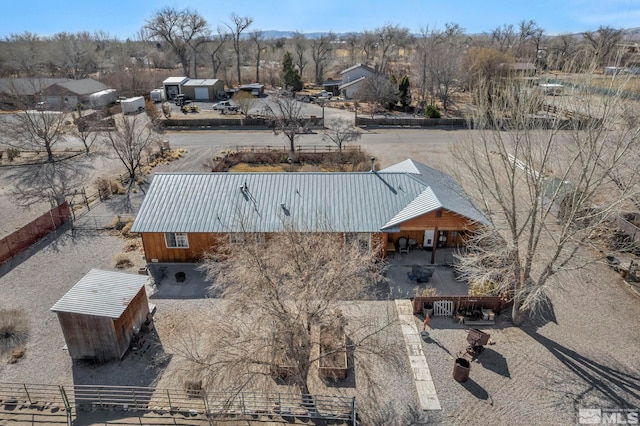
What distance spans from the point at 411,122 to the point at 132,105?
38.6 metres

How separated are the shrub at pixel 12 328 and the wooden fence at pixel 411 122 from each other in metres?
41.5

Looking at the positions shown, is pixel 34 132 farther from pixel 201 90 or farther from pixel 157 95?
pixel 201 90

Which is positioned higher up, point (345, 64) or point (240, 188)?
point (345, 64)

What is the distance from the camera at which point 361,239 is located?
72.9ft

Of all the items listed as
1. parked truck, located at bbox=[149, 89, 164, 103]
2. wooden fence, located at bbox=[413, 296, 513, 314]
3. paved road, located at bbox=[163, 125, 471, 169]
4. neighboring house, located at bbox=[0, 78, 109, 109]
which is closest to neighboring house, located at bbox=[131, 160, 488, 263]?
wooden fence, located at bbox=[413, 296, 513, 314]

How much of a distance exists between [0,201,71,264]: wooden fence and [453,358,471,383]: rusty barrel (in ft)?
78.8

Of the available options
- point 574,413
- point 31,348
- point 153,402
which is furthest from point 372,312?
point 31,348

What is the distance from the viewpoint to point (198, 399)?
14.5 m

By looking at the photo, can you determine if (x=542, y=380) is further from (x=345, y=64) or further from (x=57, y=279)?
(x=345, y=64)

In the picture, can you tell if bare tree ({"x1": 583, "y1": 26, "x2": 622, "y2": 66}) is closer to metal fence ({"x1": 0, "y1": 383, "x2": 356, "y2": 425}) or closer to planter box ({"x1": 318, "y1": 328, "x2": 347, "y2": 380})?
planter box ({"x1": 318, "y1": 328, "x2": 347, "y2": 380})

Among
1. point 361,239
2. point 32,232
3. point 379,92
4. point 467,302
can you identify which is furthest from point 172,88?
point 467,302

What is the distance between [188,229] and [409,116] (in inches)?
1651

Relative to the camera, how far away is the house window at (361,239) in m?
22.0

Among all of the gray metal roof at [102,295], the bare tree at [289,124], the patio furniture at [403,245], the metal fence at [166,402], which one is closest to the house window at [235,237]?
the gray metal roof at [102,295]
